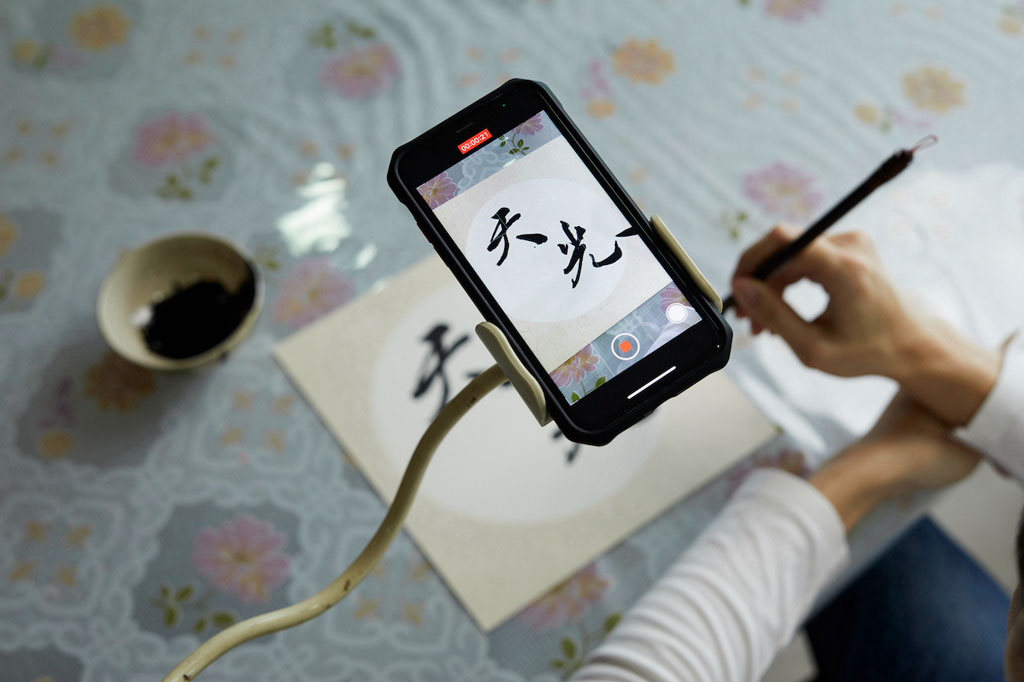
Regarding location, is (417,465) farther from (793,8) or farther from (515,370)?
(793,8)

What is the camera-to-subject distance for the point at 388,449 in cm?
57

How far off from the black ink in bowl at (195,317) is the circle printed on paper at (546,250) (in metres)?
0.29

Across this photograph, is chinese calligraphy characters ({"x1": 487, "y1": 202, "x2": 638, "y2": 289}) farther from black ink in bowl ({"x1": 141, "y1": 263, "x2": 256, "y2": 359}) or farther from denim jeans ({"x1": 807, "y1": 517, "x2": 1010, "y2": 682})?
denim jeans ({"x1": 807, "y1": 517, "x2": 1010, "y2": 682})

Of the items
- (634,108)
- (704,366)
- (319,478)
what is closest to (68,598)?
(319,478)

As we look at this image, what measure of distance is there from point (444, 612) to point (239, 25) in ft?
1.73

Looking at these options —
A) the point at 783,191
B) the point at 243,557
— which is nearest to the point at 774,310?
the point at 783,191

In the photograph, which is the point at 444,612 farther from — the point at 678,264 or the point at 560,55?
the point at 560,55

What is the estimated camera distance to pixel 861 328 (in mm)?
541

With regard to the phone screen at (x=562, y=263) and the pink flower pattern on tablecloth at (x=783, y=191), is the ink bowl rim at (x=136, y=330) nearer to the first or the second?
the phone screen at (x=562, y=263)

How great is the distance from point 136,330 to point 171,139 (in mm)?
183

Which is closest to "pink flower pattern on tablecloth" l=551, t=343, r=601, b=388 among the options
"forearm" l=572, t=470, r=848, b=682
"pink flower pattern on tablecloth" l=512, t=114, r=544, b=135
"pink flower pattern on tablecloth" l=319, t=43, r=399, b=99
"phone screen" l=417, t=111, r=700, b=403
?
"phone screen" l=417, t=111, r=700, b=403

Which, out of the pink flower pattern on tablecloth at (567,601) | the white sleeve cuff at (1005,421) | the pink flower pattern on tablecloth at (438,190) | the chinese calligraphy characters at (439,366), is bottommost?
the white sleeve cuff at (1005,421)

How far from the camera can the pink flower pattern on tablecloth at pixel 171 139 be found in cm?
66

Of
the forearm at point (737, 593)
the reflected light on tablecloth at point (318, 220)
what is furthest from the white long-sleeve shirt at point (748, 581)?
the reflected light on tablecloth at point (318, 220)
